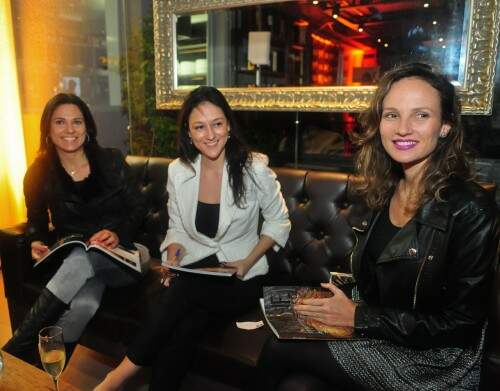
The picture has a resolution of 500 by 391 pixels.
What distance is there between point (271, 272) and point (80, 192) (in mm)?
997

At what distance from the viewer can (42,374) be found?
48.2 inches

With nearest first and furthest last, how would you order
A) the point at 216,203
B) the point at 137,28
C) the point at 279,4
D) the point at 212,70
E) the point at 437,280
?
the point at 437,280 → the point at 216,203 → the point at 279,4 → the point at 212,70 → the point at 137,28

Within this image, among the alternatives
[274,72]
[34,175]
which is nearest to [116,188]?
[34,175]

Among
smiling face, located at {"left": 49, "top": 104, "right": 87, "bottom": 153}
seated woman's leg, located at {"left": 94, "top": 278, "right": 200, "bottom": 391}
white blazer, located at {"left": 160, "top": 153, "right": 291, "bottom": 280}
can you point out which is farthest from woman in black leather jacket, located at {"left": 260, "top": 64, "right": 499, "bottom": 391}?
smiling face, located at {"left": 49, "top": 104, "right": 87, "bottom": 153}

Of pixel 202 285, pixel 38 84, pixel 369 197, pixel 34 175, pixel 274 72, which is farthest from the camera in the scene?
pixel 38 84

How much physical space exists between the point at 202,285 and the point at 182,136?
720mm

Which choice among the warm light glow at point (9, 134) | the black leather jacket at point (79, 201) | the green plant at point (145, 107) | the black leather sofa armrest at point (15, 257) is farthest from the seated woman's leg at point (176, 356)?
the warm light glow at point (9, 134)

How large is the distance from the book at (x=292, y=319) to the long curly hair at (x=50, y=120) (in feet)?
4.04

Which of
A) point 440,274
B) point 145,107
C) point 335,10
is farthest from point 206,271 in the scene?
point 145,107

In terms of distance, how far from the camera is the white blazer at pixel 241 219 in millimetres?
1794

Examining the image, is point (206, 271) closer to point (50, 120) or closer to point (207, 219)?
point (207, 219)

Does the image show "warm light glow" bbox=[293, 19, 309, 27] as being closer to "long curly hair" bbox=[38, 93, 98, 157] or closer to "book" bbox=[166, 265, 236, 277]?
"long curly hair" bbox=[38, 93, 98, 157]

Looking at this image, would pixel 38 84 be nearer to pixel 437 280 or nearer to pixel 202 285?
pixel 202 285

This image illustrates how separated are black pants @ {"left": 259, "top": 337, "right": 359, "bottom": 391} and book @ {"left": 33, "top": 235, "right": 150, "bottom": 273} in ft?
2.78
